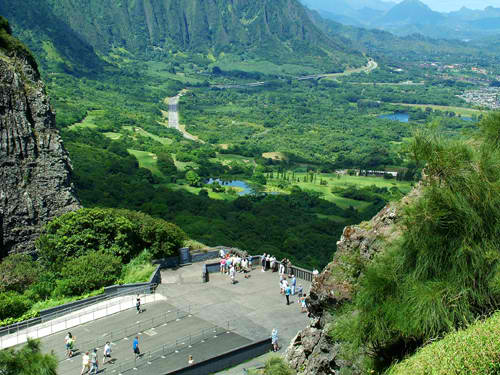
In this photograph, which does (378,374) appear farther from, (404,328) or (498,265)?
(498,265)

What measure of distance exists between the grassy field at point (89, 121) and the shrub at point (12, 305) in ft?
342

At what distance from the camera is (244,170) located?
127 metres

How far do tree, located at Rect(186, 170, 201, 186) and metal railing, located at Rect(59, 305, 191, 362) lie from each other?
84.4m

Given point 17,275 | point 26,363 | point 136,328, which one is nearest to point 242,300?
point 136,328

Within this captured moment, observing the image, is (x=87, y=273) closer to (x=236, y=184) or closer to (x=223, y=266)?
(x=223, y=266)

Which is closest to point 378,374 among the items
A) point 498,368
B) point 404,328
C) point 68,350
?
point 404,328

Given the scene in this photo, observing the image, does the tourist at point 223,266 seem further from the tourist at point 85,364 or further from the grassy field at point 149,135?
the grassy field at point 149,135

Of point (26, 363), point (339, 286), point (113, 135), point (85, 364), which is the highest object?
point (339, 286)

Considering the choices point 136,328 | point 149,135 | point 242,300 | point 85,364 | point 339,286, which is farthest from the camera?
point 149,135

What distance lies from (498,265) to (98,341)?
642 inches

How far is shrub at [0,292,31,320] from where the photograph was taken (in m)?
26.2

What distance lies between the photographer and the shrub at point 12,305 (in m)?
26.2

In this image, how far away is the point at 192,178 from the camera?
368 feet

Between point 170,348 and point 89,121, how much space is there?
126365mm
